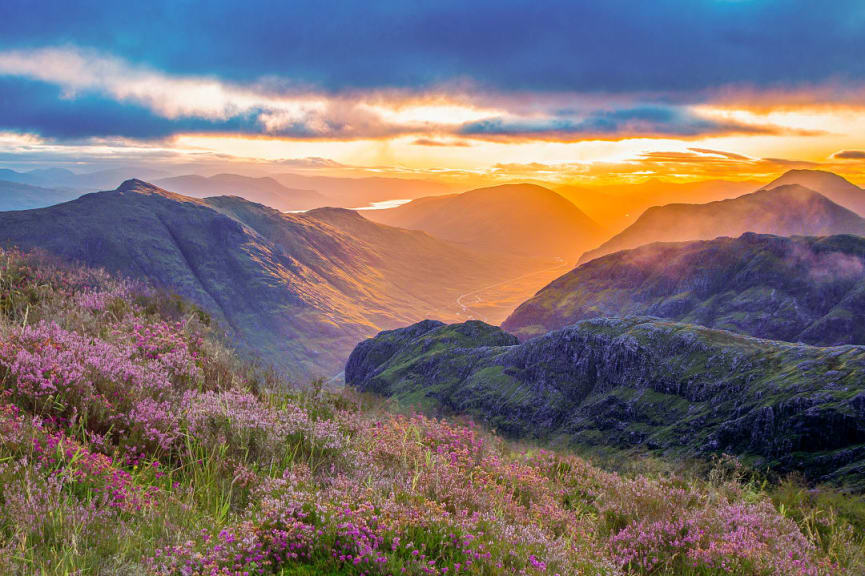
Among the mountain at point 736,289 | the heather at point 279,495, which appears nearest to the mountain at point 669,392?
the heather at point 279,495

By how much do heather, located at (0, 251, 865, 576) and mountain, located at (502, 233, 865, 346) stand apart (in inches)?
3946

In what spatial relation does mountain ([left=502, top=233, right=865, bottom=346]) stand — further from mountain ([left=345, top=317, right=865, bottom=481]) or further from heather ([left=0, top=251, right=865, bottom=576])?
heather ([left=0, top=251, right=865, bottom=576])

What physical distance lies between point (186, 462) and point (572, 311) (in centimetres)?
14459

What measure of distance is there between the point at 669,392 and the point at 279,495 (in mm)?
36639

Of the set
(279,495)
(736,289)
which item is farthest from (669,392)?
(736,289)

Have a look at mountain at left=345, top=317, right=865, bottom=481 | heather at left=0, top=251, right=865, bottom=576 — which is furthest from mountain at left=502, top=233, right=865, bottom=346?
heather at left=0, top=251, right=865, bottom=576

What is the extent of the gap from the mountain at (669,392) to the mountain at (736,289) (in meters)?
64.5

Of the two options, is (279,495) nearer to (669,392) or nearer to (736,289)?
(669,392)

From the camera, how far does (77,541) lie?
4148 mm

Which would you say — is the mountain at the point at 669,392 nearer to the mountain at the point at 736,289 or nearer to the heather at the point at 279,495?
the heather at the point at 279,495

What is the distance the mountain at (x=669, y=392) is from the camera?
81.8 ft

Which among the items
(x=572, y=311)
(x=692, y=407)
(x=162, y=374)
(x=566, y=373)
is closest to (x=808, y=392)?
(x=692, y=407)

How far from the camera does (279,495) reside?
514 cm

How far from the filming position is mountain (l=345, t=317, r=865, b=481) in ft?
81.8
